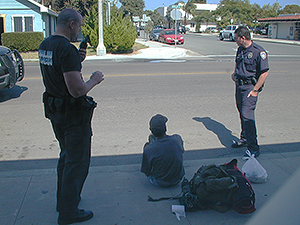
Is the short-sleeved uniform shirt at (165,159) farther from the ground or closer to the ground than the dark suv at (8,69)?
closer to the ground

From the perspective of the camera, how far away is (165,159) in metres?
3.67

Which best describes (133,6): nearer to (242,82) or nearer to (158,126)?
(242,82)

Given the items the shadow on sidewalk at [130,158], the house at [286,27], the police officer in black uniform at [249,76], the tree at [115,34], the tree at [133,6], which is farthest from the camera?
the tree at [133,6]

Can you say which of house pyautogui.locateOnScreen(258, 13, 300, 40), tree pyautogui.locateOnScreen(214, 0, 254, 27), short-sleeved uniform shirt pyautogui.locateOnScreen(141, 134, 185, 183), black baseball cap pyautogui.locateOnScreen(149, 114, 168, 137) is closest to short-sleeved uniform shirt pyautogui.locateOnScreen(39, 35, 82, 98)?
black baseball cap pyautogui.locateOnScreen(149, 114, 168, 137)

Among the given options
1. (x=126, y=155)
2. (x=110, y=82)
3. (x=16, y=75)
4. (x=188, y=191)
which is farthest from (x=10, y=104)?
(x=188, y=191)

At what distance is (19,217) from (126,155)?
6.81ft

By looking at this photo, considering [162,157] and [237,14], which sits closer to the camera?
[162,157]

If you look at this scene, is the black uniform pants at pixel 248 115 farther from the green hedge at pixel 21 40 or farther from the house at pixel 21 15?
the house at pixel 21 15

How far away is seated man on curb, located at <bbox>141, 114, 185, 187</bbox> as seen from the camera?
12.1 feet

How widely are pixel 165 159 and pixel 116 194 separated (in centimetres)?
68

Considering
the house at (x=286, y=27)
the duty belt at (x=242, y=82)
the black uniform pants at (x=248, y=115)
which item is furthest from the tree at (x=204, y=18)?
the black uniform pants at (x=248, y=115)

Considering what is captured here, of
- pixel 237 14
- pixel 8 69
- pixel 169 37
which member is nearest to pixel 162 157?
pixel 8 69

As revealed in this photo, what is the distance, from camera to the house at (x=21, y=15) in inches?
992

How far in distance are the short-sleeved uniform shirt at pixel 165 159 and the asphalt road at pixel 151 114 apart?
53.0 inches
